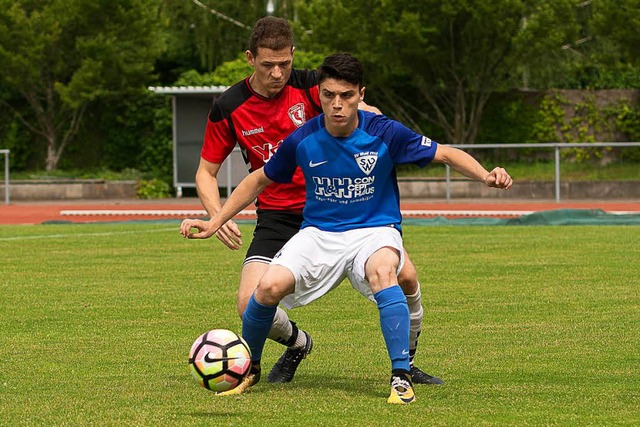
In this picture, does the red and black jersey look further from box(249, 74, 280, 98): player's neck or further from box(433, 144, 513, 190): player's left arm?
box(433, 144, 513, 190): player's left arm

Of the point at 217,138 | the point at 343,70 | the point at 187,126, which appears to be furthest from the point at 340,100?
the point at 187,126

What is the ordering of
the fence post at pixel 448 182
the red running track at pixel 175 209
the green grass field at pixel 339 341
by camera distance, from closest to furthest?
the green grass field at pixel 339 341, the red running track at pixel 175 209, the fence post at pixel 448 182

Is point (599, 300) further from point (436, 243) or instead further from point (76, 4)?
point (76, 4)

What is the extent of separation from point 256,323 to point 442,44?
27.7 meters

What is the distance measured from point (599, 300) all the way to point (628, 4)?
71.2ft

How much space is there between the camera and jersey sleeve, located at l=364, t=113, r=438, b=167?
742 cm

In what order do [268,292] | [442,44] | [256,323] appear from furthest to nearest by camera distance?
[442,44] → [256,323] → [268,292]

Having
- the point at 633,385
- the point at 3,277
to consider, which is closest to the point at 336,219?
the point at 633,385

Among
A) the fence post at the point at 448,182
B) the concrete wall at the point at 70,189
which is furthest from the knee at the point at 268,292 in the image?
the concrete wall at the point at 70,189

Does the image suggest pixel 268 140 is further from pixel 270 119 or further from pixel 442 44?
pixel 442 44

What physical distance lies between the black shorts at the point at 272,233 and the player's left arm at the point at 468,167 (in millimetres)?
1218

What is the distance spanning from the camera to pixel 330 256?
24.3 feet

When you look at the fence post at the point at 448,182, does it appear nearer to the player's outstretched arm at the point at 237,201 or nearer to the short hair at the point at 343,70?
the player's outstretched arm at the point at 237,201

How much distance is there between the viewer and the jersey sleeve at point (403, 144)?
24.3ft
